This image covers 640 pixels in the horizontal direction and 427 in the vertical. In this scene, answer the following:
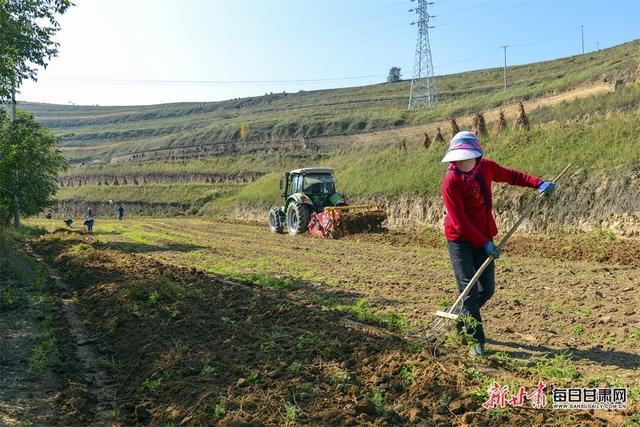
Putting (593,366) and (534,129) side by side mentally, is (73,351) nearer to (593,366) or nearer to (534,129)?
(593,366)

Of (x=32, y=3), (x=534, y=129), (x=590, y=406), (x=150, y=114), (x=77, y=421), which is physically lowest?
(x=77, y=421)

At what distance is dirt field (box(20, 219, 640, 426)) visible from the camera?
4598 millimetres

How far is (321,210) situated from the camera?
2053 centimetres

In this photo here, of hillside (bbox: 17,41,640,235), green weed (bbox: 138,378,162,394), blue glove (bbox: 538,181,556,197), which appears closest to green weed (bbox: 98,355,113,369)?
green weed (bbox: 138,378,162,394)

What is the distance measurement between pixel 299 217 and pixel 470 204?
14848 millimetres

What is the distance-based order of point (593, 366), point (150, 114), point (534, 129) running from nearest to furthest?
point (593, 366)
point (534, 129)
point (150, 114)

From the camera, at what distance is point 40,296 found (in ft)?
34.3

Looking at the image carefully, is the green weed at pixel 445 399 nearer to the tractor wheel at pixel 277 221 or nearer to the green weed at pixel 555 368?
the green weed at pixel 555 368

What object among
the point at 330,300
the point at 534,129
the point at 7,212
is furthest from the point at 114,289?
the point at 534,129

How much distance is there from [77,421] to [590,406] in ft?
14.0

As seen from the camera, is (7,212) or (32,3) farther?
(7,212)

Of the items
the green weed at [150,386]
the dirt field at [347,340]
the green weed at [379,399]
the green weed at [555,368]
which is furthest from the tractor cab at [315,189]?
the green weed at [379,399]

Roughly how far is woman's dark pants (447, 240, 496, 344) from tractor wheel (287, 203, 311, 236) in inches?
575

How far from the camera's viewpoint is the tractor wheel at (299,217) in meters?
20.3
